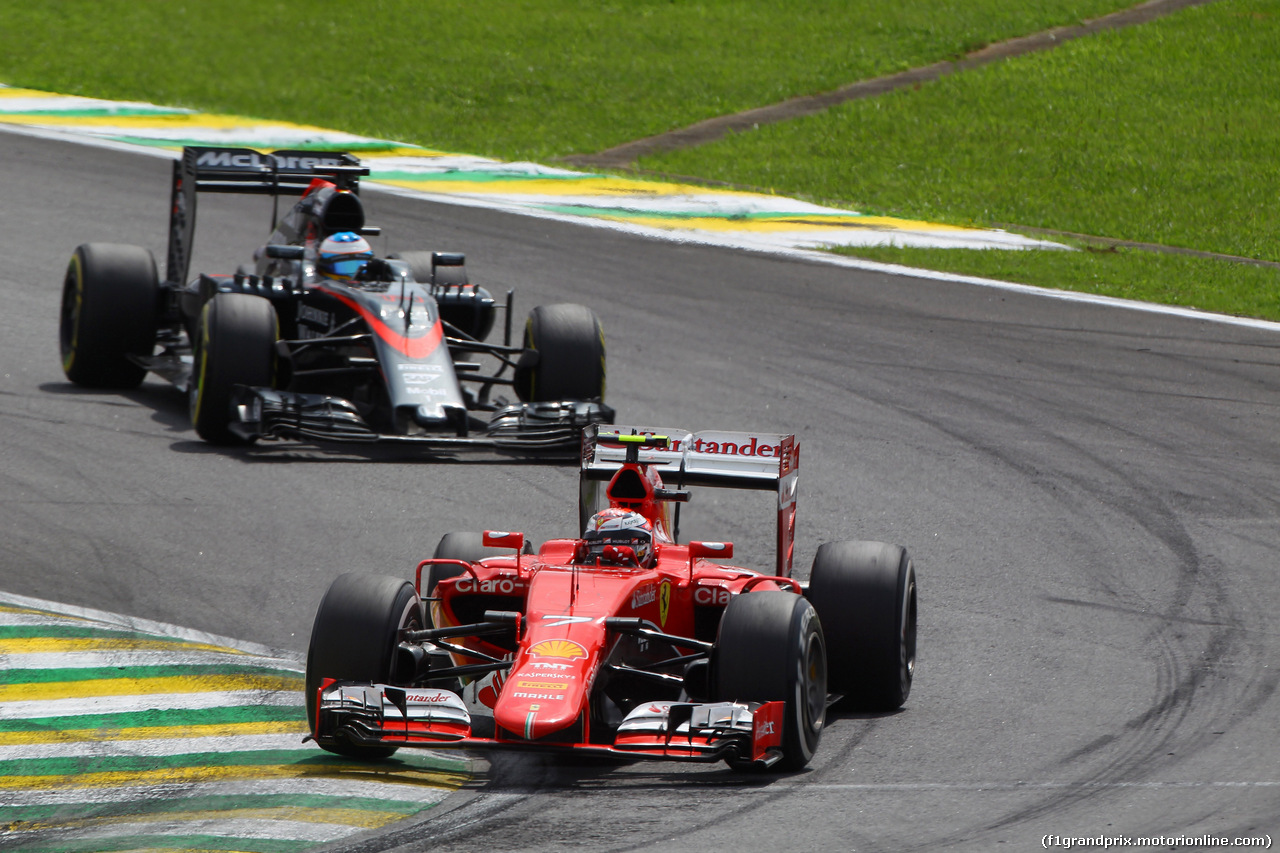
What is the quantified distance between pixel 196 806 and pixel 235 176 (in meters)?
8.62

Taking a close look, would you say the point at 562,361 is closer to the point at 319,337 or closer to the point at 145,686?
the point at 319,337

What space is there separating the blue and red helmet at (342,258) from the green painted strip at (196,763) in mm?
6915

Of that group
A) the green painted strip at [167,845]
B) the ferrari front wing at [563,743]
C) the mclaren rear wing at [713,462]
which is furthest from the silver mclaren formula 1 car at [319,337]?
the green painted strip at [167,845]

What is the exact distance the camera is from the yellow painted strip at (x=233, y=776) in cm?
748

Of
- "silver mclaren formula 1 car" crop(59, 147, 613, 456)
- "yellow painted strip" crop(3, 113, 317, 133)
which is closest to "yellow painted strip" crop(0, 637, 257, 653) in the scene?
"silver mclaren formula 1 car" crop(59, 147, 613, 456)

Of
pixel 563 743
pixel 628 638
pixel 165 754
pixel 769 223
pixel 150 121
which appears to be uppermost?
pixel 150 121

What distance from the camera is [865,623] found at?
27.6 ft

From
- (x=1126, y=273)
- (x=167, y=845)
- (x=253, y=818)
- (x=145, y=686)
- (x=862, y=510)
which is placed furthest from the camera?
(x=1126, y=273)

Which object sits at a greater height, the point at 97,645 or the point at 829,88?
the point at 829,88

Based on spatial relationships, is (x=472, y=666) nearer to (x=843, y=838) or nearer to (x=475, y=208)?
(x=843, y=838)

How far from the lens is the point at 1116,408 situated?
14.9 m

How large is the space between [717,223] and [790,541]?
41.8 feet

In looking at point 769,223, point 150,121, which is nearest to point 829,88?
point 769,223

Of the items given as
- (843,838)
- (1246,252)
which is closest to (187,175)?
(843,838)
